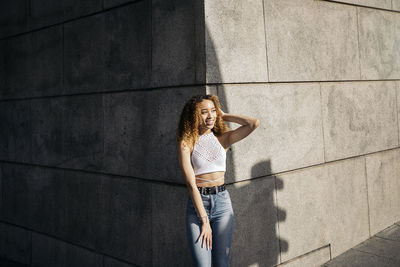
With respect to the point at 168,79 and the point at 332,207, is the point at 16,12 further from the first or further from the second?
the point at 332,207

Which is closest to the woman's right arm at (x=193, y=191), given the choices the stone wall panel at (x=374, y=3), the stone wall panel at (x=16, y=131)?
the stone wall panel at (x=374, y=3)

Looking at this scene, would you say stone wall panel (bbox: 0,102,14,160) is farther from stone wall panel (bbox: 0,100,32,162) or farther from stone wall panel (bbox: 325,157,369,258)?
stone wall panel (bbox: 325,157,369,258)

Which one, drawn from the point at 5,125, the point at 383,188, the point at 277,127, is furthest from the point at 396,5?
the point at 5,125

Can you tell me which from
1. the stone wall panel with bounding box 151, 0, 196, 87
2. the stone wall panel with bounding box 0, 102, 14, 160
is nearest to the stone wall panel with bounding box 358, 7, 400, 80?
the stone wall panel with bounding box 151, 0, 196, 87

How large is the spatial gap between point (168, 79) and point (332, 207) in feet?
10.1

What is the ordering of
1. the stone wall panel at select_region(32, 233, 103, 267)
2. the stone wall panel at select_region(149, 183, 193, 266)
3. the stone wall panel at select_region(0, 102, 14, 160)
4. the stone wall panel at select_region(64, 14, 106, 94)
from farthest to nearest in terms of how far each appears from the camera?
the stone wall panel at select_region(0, 102, 14, 160)
the stone wall panel at select_region(32, 233, 103, 267)
the stone wall panel at select_region(64, 14, 106, 94)
the stone wall panel at select_region(149, 183, 193, 266)

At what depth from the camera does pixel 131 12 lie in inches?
205

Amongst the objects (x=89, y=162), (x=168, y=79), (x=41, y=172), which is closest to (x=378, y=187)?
(x=168, y=79)

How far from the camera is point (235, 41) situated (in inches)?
184

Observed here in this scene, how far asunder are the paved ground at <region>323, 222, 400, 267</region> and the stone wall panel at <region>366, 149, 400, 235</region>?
0.23 metres

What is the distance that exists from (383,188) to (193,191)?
4.58 meters

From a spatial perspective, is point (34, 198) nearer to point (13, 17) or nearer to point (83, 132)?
point (83, 132)

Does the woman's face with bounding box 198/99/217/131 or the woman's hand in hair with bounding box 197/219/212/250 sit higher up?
the woman's face with bounding box 198/99/217/131

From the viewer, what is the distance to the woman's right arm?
10.8 ft
